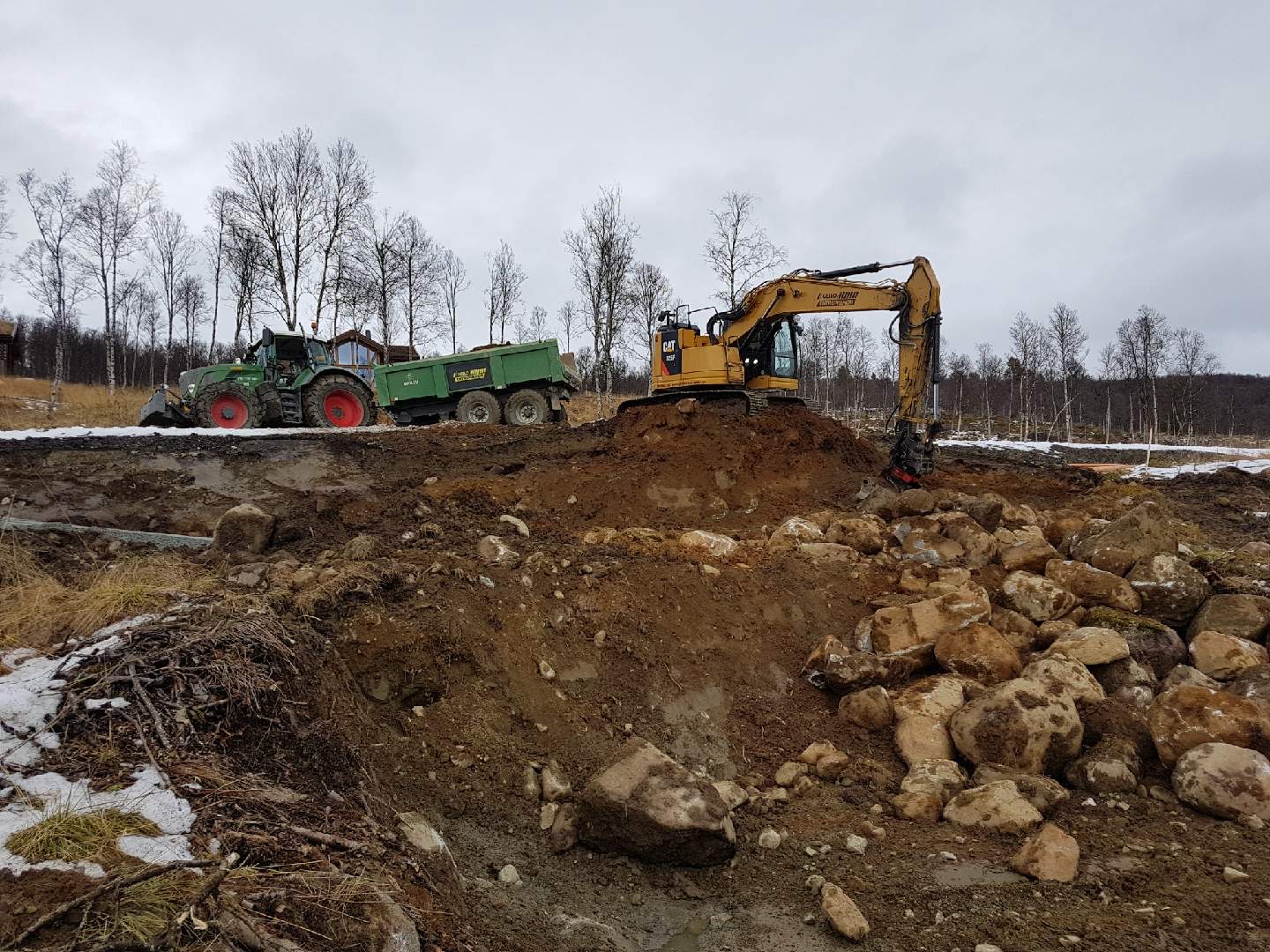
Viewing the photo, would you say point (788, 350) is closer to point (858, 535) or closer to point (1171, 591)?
point (858, 535)

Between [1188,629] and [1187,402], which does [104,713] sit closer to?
[1188,629]

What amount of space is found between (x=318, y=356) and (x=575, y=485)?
9898 millimetres

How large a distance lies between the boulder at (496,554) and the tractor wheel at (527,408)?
32.4 feet

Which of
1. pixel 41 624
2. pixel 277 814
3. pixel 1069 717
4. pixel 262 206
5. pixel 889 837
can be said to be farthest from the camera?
pixel 262 206

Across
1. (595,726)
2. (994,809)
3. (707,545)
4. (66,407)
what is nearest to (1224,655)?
(994,809)

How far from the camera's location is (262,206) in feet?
87.9

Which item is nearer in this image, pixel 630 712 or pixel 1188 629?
pixel 630 712

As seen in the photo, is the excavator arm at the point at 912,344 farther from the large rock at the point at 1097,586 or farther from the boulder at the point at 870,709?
the boulder at the point at 870,709

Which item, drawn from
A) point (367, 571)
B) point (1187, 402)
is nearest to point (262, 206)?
point (367, 571)

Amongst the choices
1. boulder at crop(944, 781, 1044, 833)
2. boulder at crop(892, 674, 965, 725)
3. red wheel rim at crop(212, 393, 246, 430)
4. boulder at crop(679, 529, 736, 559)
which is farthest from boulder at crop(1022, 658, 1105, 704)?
red wheel rim at crop(212, 393, 246, 430)

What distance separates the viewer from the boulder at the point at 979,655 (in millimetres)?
5441

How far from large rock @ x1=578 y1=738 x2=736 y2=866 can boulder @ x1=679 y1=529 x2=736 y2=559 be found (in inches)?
124

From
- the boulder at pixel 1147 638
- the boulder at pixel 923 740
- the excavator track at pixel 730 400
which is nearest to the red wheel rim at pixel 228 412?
the excavator track at pixel 730 400

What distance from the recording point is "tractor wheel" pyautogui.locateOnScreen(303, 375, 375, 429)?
1592 cm
